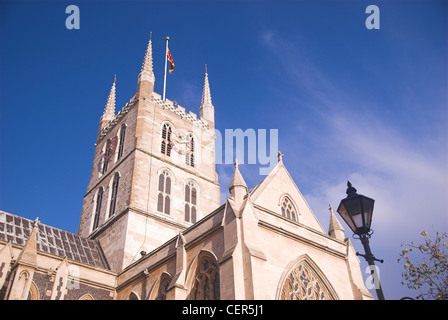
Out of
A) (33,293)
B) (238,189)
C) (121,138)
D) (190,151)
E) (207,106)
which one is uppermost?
(207,106)

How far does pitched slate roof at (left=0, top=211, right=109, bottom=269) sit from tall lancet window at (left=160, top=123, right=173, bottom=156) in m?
9.24

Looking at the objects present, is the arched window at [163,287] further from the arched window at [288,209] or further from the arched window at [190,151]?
the arched window at [190,151]

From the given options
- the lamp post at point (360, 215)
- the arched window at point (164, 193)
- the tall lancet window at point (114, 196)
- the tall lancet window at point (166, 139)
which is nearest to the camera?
the lamp post at point (360, 215)

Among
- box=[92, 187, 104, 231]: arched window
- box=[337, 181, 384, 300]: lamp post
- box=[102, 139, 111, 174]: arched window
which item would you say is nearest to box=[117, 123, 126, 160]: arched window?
box=[102, 139, 111, 174]: arched window

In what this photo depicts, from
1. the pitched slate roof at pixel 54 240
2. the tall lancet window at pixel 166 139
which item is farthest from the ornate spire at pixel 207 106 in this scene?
the pitched slate roof at pixel 54 240

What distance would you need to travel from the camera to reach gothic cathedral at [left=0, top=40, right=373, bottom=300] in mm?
17969

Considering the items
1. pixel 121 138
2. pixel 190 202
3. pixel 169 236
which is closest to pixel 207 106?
pixel 121 138

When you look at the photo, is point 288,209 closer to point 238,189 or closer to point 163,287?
point 238,189

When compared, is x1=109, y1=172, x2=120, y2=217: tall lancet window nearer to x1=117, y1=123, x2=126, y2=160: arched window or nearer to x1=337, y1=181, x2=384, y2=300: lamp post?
x1=117, y1=123, x2=126, y2=160: arched window

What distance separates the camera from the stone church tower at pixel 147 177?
29219 mm

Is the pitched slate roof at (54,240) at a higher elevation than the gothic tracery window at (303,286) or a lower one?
higher

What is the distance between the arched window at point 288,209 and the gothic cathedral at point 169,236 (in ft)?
0.19

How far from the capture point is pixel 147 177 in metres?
31.8

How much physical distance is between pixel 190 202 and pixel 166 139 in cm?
606
